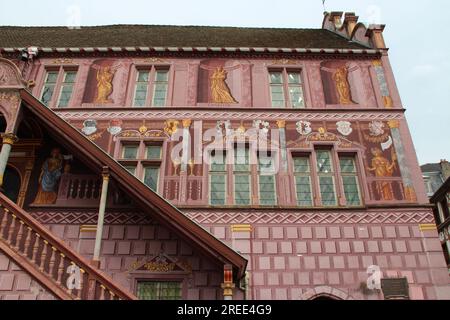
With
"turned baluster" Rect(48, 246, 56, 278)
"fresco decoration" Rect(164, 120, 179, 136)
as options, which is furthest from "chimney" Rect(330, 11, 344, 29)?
"turned baluster" Rect(48, 246, 56, 278)

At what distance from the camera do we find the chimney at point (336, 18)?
19.3 metres

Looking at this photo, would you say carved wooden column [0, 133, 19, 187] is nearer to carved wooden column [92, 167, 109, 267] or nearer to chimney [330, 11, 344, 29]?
carved wooden column [92, 167, 109, 267]

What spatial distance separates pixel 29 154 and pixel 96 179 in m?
2.26

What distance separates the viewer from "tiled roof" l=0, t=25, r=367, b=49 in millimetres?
16359

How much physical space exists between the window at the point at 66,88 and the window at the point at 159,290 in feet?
23.2

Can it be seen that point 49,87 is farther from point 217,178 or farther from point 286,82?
point 286,82

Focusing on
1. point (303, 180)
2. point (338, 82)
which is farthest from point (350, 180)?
point (338, 82)

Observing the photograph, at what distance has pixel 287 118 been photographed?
13.6 metres

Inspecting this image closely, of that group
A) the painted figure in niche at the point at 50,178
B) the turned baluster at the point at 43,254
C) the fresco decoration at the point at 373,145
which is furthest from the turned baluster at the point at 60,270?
the fresco decoration at the point at 373,145

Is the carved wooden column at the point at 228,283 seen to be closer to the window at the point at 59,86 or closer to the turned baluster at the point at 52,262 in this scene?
the turned baluster at the point at 52,262

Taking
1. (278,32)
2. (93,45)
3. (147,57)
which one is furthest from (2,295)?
(278,32)

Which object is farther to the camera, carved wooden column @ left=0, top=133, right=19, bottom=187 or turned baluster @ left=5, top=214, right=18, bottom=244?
carved wooden column @ left=0, top=133, right=19, bottom=187

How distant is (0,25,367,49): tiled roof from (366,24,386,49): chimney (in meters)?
0.52

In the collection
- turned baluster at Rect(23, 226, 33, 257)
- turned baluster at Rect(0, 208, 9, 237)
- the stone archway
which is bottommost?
the stone archway
